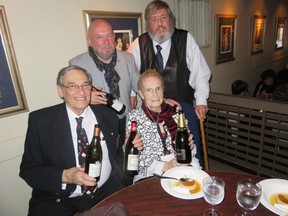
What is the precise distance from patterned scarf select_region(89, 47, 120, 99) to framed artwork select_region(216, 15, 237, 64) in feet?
10.2

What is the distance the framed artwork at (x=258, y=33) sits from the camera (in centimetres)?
574

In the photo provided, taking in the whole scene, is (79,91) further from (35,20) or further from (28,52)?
(35,20)

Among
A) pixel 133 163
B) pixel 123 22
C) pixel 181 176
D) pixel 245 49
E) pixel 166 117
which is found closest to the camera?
pixel 181 176

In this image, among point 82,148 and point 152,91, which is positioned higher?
point 152,91

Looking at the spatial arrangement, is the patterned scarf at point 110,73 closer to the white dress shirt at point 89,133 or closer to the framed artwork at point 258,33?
the white dress shirt at point 89,133

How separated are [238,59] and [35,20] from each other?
4815 mm

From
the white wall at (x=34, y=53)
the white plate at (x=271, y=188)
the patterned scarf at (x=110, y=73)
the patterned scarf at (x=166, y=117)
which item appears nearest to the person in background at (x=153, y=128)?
the patterned scarf at (x=166, y=117)

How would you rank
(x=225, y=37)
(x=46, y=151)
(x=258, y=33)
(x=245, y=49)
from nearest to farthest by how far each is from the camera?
(x=46, y=151)
(x=225, y=37)
(x=245, y=49)
(x=258, y=33)

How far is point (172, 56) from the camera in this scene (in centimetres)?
263

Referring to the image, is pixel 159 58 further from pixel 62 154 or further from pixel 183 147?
pixel 62 154

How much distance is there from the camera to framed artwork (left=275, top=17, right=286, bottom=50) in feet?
22.4

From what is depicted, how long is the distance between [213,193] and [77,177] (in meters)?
0.86

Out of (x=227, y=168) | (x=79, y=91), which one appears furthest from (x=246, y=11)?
(x=79, y=91)

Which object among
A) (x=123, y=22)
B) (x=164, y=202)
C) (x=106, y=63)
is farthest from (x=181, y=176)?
(x=123, y=22)
